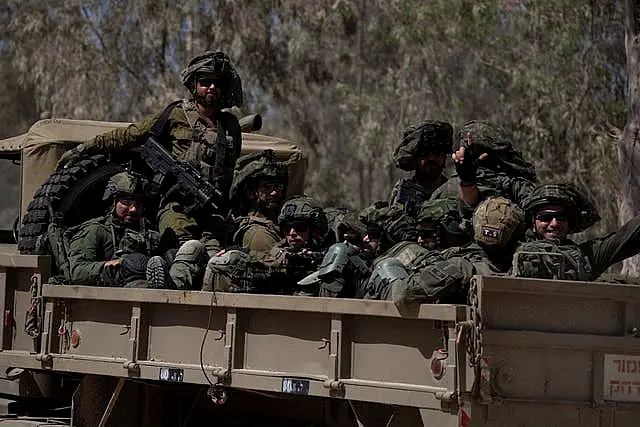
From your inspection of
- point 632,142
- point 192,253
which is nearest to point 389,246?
point 192,253

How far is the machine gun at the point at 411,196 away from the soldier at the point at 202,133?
3.84 ft

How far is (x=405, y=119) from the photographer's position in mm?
24359

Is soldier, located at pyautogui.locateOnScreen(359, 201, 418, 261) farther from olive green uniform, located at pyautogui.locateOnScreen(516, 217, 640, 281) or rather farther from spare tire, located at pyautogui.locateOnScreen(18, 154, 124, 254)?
spare tire, located at pyautogui.locateOnScreen(18, 154, 124, 254)

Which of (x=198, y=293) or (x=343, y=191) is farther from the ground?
(x=343, y=191)

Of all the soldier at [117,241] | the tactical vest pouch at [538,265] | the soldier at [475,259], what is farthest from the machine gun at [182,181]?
the tactical vest pouch at [538,265]

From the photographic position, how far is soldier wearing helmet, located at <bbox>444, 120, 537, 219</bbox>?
7.21m

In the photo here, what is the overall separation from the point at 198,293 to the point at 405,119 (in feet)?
58.7

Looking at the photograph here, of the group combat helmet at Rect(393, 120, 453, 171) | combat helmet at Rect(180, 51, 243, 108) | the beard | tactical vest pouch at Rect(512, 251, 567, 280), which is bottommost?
tactical vest pouch at Rect(512, 251, 567, 280)

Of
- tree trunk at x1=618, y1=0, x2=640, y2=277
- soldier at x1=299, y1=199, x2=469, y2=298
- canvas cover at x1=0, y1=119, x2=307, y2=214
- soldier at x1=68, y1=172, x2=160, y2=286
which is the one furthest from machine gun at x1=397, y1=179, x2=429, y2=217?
tree trunk at x1=618, y1=0, x2=640, y2=277

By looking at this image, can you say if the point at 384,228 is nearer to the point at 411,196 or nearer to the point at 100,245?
the point at 411,196

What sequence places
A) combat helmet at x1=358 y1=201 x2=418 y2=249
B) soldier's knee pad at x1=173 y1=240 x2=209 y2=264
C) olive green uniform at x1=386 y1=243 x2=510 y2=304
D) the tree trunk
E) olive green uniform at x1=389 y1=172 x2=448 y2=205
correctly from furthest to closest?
the tree trunk < olive green uniform at x1=389 y1=172 x2=448 y2=205 < combat helmet at x1=358 y1=201 x2=418 y2=249 < soldier's knee pad at x1=173 y1=240 x2=209 y2=264 < olive green uniform at x1=386 y1=243 x2=510 y2=304

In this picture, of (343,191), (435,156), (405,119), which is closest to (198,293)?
(435,156)

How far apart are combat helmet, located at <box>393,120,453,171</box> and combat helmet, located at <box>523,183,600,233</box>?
4.52ft

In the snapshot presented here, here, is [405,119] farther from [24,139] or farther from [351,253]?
[351,253]
